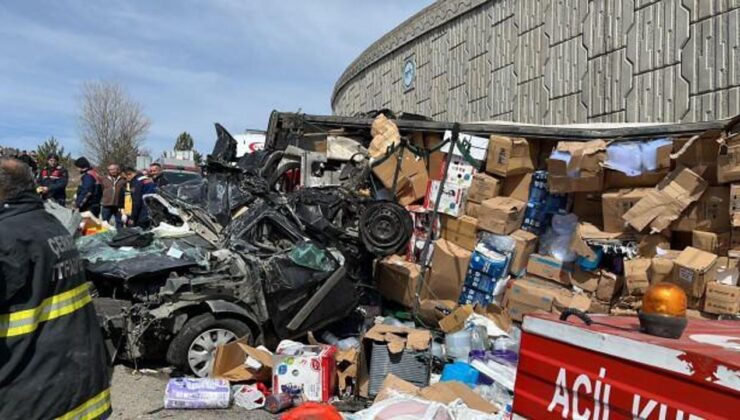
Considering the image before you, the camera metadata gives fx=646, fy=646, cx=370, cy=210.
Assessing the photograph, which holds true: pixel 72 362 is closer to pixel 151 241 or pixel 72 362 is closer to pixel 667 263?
pixel 151 241

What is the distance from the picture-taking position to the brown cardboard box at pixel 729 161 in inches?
239

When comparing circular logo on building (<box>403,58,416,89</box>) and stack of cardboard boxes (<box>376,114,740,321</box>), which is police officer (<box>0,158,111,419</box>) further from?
circular logo on building (<box>403,58,416,89</box>)

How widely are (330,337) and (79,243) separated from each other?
277 centimetres

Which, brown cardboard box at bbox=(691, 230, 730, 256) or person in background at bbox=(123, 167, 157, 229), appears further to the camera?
person in background at bbox=(123, 167, 157, 229)

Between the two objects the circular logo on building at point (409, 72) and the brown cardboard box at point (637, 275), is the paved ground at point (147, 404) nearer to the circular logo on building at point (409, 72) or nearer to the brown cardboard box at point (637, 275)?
the brown cardboard box at point (637, 275)

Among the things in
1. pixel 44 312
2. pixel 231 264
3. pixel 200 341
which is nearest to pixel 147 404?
pixel 200 341

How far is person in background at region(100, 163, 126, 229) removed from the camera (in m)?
11.9

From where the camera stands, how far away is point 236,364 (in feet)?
19.2

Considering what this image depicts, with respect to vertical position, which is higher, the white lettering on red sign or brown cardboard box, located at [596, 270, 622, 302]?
the white lettering on red sign

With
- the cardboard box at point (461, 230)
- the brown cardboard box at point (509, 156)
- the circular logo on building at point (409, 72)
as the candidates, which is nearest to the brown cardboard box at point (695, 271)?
the brown cardboard box at point (509, 156)

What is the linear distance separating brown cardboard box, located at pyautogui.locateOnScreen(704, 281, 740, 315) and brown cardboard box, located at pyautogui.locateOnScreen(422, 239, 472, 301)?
2.78m

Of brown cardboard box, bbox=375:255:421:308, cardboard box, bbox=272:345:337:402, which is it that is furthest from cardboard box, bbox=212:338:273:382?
brown cardboard box, bbox=375:255:421:308

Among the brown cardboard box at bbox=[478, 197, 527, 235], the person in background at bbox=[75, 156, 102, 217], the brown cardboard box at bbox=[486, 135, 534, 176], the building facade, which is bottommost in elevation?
the brown cardboard box at bbox=[478, 197, 527, 235]

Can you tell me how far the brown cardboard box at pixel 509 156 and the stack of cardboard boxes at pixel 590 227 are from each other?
0.01 m
